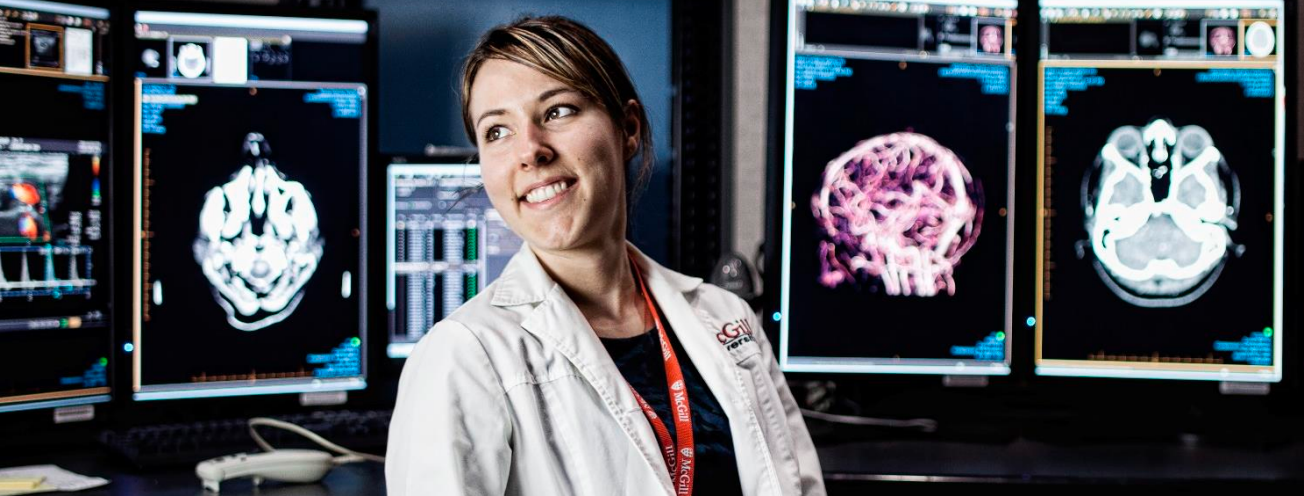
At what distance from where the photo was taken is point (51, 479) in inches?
64.1

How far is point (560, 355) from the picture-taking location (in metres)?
1.23

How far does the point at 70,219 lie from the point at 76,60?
9.8 inches

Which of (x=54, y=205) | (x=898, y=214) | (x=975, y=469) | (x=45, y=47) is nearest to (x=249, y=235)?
(x=54, y=205)

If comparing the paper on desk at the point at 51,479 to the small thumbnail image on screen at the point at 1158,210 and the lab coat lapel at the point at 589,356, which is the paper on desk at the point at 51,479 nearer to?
the lab coat lapel at the point at 589,356

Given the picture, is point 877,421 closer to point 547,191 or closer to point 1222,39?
point 1222,39

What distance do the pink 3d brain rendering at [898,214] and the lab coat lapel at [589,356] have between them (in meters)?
0.88

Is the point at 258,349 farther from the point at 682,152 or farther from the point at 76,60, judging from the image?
the point at 682,152

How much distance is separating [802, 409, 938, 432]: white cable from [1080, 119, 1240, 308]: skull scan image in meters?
0.40

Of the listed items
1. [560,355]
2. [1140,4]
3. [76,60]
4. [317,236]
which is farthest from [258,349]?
[1140,4]

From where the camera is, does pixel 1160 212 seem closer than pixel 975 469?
No

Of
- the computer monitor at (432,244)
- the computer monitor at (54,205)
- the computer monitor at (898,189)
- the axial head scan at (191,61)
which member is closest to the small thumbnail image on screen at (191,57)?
the axial head scan at (191,61)

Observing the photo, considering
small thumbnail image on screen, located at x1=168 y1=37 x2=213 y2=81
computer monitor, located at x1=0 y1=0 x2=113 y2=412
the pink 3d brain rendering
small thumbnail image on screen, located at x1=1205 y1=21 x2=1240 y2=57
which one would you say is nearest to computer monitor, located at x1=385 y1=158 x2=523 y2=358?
small thumbnail image on screen, located at x1=168 y1=37 x2=213 y2=81

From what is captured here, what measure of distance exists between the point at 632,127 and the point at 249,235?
0.84 m

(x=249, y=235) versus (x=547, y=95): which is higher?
(x=547, y=95)
